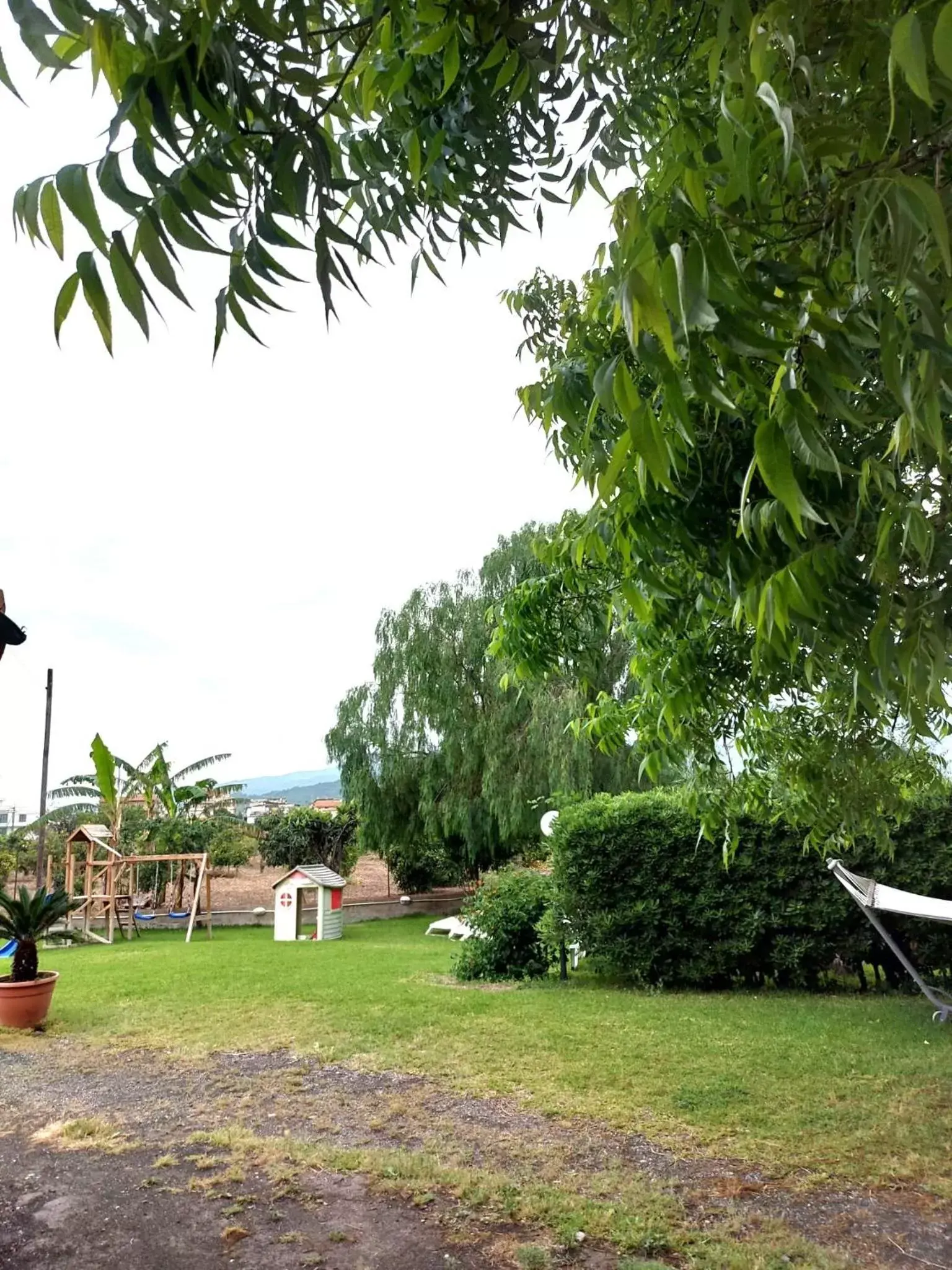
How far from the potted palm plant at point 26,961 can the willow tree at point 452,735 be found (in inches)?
367

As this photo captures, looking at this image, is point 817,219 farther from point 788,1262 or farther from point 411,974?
point 411,974

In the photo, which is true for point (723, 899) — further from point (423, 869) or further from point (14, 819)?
point (14, 819)

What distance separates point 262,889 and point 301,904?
6518 millimetres

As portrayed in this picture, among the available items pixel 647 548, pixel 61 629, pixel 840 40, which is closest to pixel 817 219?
pixel 840 40

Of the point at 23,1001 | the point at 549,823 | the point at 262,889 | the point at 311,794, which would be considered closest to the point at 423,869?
the point at 262,889

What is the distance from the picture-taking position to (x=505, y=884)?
9.36m

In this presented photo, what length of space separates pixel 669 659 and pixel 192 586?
30.8m

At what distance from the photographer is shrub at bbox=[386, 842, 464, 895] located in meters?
19.5

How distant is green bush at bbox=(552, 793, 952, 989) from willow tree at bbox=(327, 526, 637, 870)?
691cm

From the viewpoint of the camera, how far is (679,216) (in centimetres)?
109

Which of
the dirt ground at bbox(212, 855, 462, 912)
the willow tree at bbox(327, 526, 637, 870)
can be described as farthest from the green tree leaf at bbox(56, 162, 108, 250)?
the dirt ground at bbox(212, 855, 462, 912)

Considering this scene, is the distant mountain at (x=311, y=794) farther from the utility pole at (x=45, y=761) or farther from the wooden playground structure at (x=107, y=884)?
the utility pole at (x=45, y=761)

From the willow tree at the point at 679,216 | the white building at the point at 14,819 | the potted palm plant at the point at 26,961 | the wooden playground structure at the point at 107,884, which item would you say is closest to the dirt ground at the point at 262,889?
the wooden playground structure at the point at 107,884

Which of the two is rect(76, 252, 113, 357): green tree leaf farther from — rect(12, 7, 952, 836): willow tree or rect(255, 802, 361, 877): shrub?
rect(255, 802, 361, 877): shrub
